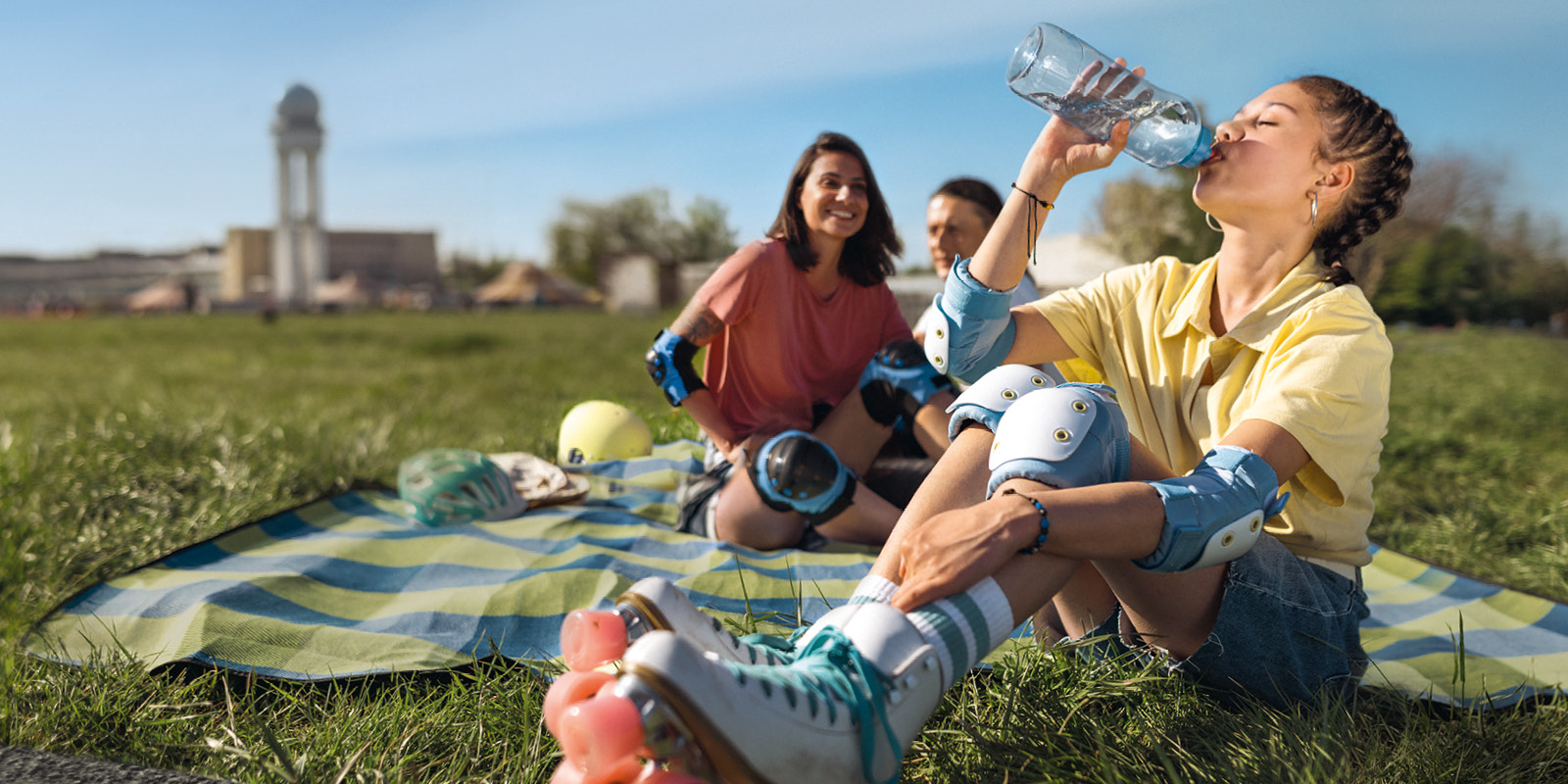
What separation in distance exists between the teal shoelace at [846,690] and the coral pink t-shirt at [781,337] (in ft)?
5.82

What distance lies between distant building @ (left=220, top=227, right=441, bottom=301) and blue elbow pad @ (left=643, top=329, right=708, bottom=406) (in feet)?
223

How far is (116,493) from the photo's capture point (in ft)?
10.6

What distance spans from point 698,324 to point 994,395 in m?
1.52

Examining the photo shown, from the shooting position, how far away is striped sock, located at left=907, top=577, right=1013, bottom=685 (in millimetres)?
1250

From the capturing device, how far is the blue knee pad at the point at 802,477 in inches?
100

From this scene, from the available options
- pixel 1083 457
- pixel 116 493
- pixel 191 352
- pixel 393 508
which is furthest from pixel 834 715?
pixel 191 352

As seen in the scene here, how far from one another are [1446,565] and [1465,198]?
813cm

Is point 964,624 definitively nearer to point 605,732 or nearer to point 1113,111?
point 605,732

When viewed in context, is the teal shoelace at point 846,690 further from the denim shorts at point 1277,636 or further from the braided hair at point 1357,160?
the braided hair at point 1357,160

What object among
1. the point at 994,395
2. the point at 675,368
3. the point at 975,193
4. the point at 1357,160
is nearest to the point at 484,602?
the point at 675,368

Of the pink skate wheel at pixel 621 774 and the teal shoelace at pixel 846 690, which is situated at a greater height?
the teal shoelace at pixel 846 690

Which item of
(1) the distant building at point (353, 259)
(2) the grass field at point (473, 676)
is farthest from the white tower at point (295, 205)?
(2) the grass field at point (473, 676)

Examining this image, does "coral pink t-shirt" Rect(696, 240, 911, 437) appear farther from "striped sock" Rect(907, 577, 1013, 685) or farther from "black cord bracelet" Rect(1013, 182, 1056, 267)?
"striped sock" Rect(907, 577, 1013, 685)

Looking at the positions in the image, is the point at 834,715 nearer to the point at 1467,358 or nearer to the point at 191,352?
the point at 1467,358
